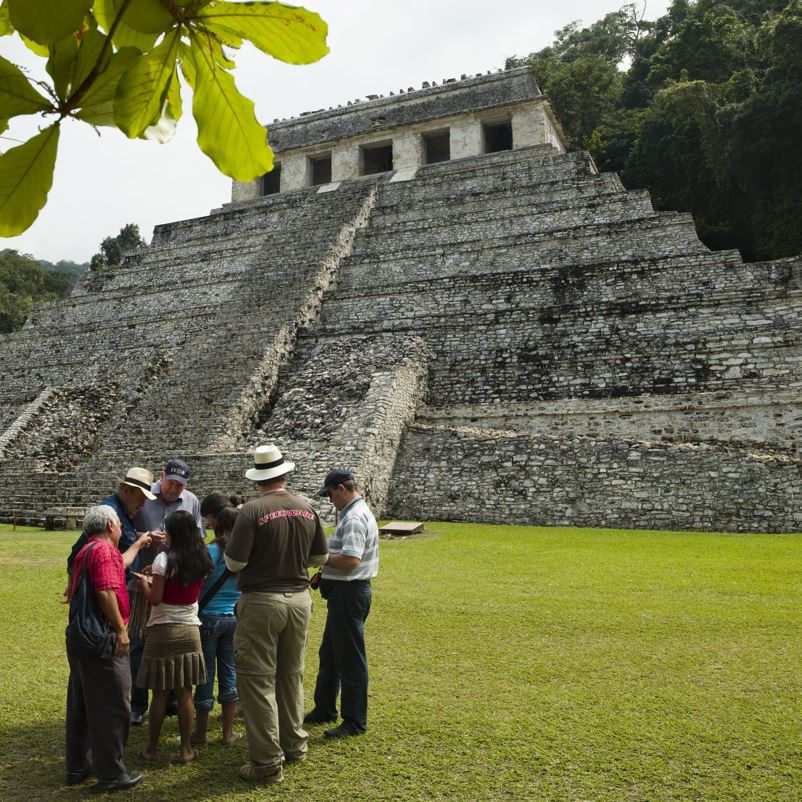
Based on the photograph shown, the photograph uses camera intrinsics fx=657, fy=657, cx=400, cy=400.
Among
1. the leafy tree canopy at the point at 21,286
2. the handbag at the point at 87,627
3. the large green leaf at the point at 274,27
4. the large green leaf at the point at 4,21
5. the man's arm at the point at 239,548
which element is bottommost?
the handbag at the point at 87,627

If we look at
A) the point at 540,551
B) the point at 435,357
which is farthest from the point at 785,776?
the point at 435,357

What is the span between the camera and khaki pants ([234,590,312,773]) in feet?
9.50

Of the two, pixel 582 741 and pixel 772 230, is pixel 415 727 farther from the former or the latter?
pixel 772 230

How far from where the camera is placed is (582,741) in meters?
3.08

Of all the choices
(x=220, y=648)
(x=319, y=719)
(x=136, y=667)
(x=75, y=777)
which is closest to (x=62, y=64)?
(x=75, y=777)

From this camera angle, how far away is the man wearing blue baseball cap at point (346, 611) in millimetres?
3312

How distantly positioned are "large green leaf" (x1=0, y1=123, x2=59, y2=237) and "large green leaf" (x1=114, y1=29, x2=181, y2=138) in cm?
11

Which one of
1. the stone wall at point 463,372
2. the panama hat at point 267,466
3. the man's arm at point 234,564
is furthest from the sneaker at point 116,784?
the stone wall at point 463,372

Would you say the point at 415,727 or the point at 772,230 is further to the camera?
the point at 772,230

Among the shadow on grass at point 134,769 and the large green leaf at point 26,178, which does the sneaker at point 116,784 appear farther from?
the large green leaf at point 26,178

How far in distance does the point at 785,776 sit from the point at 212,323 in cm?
1426

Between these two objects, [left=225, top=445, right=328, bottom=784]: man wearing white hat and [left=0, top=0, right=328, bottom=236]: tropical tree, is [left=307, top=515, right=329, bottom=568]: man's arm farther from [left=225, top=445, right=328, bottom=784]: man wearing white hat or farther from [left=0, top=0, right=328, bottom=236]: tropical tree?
[left=0, top=0, right=328, bottom=236]: tropical tree

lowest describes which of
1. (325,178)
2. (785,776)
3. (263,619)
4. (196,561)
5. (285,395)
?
(785,776)

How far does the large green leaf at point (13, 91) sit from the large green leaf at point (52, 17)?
0.13 metres
